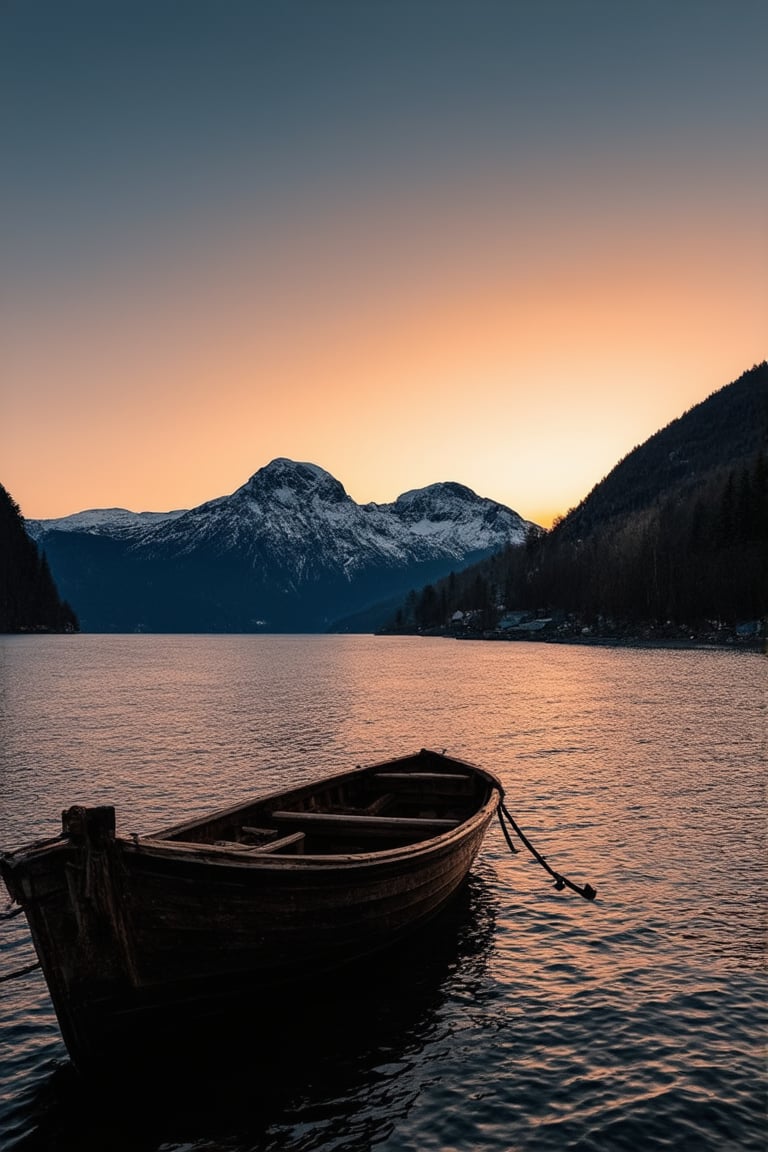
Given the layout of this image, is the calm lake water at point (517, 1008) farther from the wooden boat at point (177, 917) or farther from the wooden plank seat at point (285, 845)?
the wooden plank seat at point (285, 845)

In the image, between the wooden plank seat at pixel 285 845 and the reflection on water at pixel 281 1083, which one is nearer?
the reflection on water at pixel 281 1083

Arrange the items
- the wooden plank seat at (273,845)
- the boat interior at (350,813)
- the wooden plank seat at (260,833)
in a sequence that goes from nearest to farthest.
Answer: the wooden plank seat at (273,845), the boat interior at (350,813), the wooden plank seat at (260,833)

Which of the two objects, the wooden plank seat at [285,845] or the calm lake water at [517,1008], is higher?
the wooden plank seat at [285,845]

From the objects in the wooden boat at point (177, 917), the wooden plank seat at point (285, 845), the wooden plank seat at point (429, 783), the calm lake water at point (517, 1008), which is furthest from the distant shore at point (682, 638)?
the wooden boat at point (177, 917)

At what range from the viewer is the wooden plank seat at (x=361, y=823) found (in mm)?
18281

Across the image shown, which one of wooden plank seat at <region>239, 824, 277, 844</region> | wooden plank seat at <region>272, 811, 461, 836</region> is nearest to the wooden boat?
wooden plank seat at <region>239, 824, 277, 844</region>

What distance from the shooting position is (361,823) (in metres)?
18.5

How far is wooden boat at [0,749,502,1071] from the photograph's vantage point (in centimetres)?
1109

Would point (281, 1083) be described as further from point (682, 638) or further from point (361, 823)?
point (682, 638)

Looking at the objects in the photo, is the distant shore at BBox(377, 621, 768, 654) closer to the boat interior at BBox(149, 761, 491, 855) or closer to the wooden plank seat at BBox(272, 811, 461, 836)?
the boat interior at BBox(149, 761, 491, 855)

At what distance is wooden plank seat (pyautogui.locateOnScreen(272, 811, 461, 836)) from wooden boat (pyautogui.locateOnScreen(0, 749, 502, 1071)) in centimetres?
230

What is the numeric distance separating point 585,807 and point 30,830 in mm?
21097

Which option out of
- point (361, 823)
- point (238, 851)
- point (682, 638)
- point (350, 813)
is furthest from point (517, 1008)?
point (682, 638)

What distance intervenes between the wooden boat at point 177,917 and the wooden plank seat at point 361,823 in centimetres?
230
